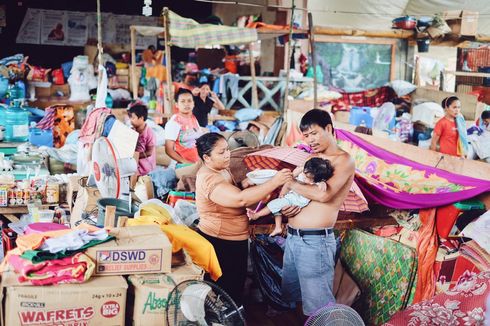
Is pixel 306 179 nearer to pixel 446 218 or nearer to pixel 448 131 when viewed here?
pixel 446 218

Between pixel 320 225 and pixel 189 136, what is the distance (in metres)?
2.96

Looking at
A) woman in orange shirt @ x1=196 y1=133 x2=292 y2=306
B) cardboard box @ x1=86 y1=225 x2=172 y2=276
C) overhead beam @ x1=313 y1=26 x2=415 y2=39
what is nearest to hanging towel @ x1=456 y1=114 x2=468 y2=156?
woman in orange shirt @ x1=196 y1=133 x2=292 y2=306

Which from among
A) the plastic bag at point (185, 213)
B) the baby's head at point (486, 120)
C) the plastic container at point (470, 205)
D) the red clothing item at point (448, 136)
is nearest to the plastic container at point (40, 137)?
the plastic bag at point (185, 213)

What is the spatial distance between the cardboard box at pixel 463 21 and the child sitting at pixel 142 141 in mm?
9591

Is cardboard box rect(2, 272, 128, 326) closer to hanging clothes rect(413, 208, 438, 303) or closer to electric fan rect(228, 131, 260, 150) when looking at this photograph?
hanging clothes rect(413, 208, 438, 303)

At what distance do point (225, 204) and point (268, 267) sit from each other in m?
1.52

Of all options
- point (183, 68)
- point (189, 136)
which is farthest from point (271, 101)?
point (189, 136)

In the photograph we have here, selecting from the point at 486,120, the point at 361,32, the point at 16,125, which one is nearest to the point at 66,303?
the point at 16,125

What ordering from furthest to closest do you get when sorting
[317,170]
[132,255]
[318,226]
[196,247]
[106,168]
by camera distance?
[106,168], [318,226], [317,170], [196,247], [132,255]

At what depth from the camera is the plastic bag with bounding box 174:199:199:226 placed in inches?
216

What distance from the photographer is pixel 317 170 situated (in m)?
4.72

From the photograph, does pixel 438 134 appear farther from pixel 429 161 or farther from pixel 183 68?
pixel 183 68

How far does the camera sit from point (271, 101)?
13.1 meters

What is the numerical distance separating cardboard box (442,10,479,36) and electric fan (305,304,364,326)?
37.3 feet
